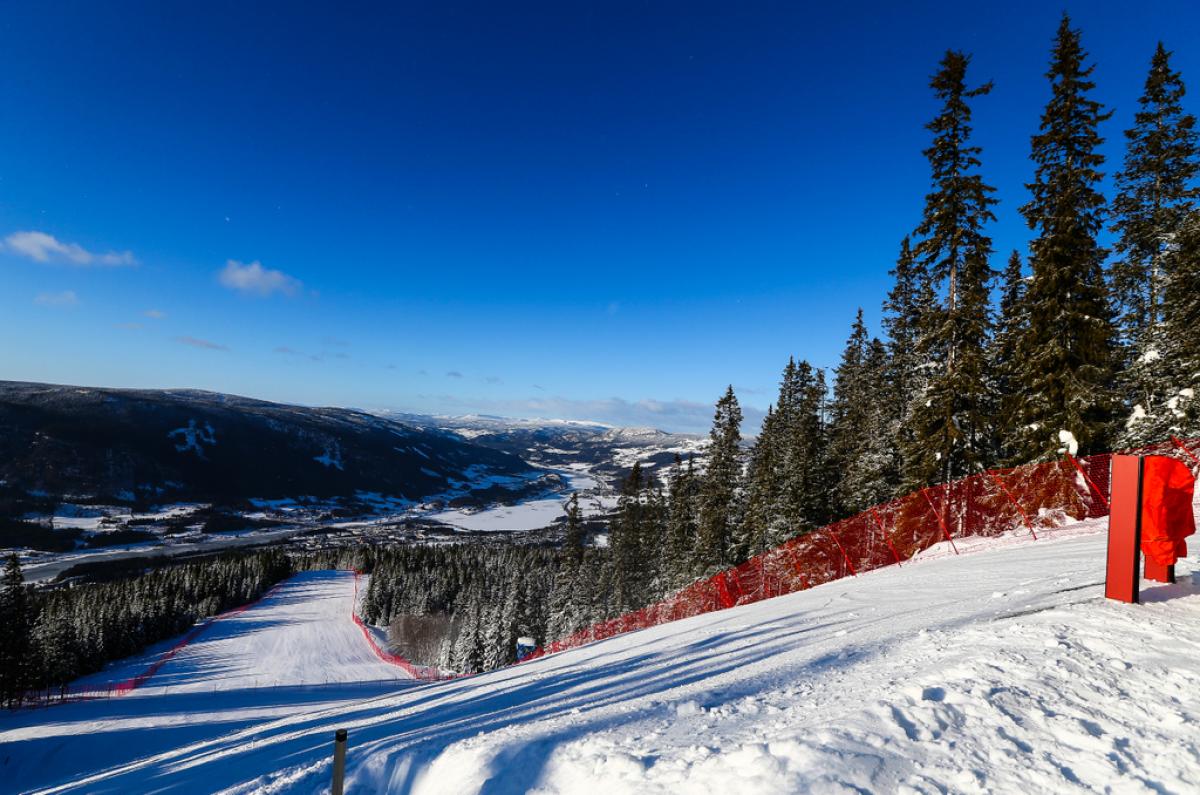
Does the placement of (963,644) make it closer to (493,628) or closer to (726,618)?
(726,618)

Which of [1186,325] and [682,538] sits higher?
[1186,325]

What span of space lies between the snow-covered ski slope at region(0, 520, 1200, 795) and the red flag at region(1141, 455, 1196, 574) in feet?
2.55

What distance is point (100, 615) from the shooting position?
58500 mm

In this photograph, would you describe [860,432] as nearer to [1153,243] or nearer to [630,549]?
[1153,243]

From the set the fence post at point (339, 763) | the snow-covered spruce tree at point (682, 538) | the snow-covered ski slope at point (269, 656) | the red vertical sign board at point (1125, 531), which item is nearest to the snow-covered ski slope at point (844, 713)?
the red vertical sign board at point (1125, 531)

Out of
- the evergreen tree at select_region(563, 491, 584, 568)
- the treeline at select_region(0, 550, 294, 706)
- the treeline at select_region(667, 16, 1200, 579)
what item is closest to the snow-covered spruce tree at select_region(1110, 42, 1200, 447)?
the treeline at select_region(667, 16, 1200, 579)

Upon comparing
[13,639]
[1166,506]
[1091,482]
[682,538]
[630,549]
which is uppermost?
[1166,506]

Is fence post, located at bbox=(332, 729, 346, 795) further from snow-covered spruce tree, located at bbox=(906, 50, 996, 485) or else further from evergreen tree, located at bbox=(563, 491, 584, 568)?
evergreen tree, located at bbox=(563, 491, 584, 568)

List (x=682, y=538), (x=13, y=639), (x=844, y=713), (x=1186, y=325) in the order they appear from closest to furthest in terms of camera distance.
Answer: (x=844, y=713)
(x=1186, y=325)
(x=13, y=639)
(x=682, y=538)

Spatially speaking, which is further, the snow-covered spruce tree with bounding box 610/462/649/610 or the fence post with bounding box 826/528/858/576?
the snow-covered spruce tree with bounding box 610/462/649/610

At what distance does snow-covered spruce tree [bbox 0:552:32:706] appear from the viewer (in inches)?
1601

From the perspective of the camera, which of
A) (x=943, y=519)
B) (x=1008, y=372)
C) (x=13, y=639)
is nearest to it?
(x=943, y=519)

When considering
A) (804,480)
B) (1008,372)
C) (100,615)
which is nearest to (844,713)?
(1008,372)

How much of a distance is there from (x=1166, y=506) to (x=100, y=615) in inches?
3327
